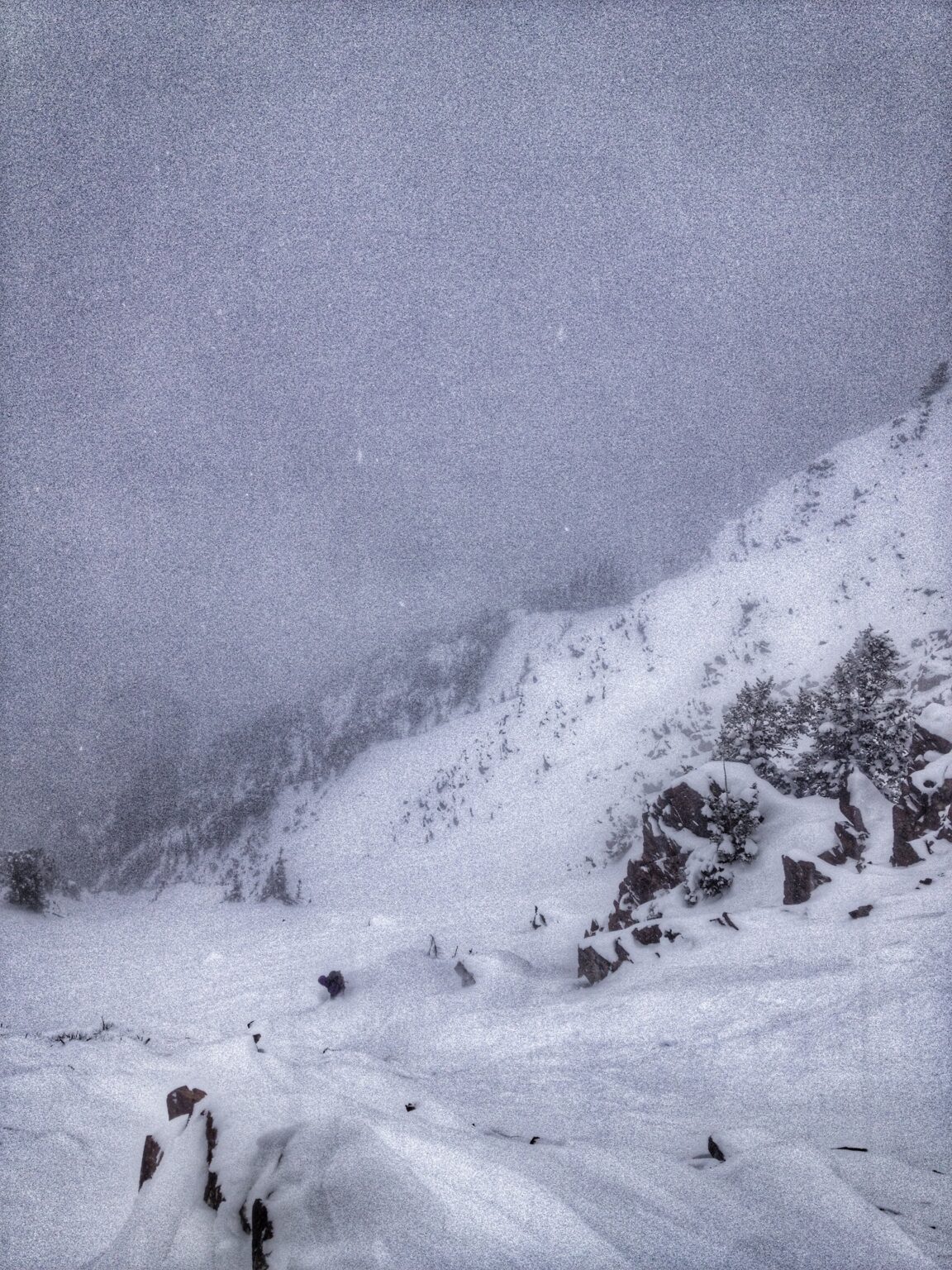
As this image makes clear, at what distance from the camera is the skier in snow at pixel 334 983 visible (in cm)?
1058

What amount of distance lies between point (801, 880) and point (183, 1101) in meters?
10.5

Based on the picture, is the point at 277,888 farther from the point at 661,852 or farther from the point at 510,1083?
the point at 510,1083

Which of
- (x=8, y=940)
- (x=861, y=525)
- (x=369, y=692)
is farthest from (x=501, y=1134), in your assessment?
(x=369, y=692)

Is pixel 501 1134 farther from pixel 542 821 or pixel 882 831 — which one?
pixel 542 821

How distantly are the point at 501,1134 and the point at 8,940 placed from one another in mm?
26410

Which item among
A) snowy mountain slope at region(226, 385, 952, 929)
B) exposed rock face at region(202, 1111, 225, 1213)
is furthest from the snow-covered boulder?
exposed rock face at region(202, 1111, 225, 1213)

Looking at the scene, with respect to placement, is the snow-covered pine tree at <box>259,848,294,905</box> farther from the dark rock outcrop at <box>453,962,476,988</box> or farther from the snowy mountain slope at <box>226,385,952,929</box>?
the dark rock outcrop at <box>453,962,476,988</box>

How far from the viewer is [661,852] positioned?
1490 cm

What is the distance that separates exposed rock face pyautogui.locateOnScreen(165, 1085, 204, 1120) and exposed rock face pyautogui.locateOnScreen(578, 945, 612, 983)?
24.4 feet

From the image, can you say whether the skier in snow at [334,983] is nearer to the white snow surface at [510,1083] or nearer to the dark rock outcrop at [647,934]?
the white snow surface at [510,1083]

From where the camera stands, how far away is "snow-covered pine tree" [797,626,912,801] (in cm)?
1531

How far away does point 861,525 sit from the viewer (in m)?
47.1

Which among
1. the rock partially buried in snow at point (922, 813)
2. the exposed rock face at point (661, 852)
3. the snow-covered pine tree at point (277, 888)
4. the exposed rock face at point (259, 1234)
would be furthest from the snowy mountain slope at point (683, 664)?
the exposed rock face at point (259, 1234)

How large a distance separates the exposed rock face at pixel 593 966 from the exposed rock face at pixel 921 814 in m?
6.20
